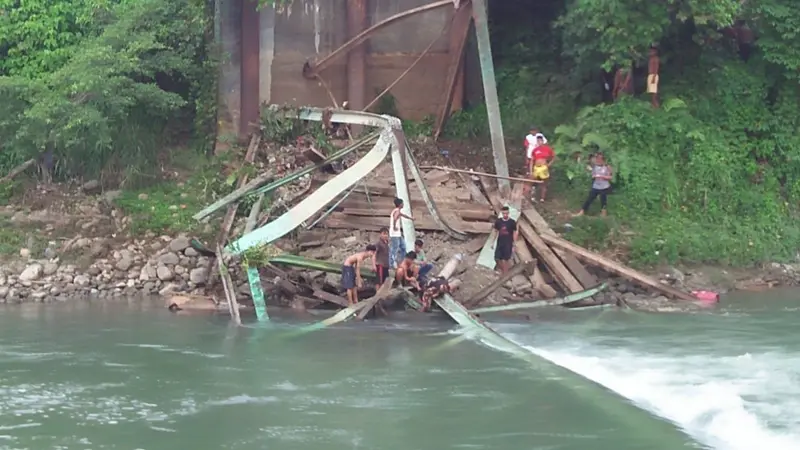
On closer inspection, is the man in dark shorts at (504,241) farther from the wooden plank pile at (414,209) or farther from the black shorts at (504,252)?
the wooden plank pile at (414,209)

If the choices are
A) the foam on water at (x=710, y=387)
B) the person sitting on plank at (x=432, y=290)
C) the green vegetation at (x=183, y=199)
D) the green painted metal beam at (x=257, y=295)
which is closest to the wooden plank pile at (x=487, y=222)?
the person sitting on plank at (x=432, y=290)

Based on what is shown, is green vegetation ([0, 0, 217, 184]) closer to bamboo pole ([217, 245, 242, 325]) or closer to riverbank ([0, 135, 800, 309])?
riverbank ([0, 135, 800, 309])

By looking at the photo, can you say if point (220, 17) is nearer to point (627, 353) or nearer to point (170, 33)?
point (170, 33)

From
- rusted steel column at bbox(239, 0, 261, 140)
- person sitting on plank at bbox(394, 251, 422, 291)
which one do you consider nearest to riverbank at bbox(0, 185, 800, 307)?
person sitting on plank at bbox(394, 251, 422, 291)

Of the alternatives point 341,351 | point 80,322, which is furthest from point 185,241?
point 341,351

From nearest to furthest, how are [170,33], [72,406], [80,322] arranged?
1. [72,406]
2. [80,322]
3. [170,33]

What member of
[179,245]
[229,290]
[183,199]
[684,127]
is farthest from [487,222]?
[183,199]

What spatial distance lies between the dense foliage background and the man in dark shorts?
2.41m

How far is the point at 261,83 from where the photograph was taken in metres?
22.1

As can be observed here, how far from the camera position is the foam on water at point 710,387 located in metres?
9.88

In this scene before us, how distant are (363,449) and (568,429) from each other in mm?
2180

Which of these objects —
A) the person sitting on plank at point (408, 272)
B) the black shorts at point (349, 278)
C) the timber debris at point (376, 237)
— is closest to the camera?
the person sitting on plank at point (408, 272)

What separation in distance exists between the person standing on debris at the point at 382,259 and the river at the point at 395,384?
3.10 ft

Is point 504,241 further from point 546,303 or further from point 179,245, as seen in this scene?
point 179,245
